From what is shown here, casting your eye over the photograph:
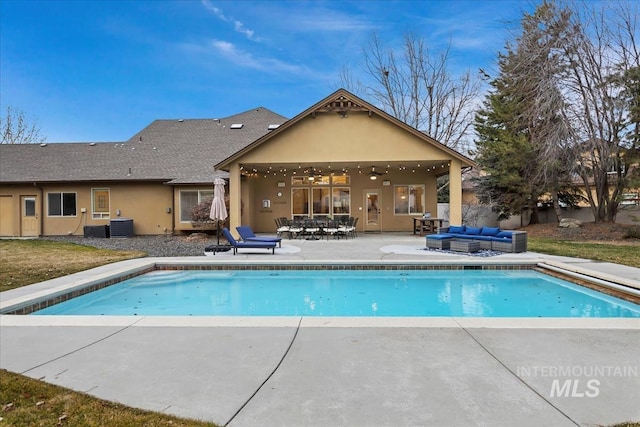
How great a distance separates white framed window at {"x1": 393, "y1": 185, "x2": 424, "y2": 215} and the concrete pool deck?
14176mm

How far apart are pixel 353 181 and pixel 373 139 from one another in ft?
14.7

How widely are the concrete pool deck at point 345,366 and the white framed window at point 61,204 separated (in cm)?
1549

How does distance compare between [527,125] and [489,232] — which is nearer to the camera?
[489,232]

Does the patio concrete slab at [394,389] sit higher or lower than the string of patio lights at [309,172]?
lower

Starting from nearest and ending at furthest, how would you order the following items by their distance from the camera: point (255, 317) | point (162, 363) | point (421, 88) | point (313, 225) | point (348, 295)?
point (162, 363) < point (255, 317) < point (348, 295) < point (313, 225) < point (421, 88)

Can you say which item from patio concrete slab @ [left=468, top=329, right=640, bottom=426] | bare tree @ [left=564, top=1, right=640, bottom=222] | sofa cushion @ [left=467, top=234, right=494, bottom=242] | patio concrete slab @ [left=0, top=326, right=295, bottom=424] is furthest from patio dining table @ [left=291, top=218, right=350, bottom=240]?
patio concrete slab @ [left=468, top=329, right=640, bottom=426]

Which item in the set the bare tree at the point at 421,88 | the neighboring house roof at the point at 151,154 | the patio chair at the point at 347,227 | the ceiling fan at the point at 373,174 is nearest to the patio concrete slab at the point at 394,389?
the patio chair at the point at 347,227

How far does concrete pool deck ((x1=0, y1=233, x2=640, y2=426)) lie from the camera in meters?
2.59

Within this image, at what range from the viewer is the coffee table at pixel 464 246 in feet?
36.2

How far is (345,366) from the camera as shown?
334cm

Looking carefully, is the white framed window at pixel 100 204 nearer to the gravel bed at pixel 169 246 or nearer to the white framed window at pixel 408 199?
the gravel bed at pixel 169 246

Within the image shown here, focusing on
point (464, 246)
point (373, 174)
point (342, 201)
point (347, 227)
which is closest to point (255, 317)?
point (464, 246)
